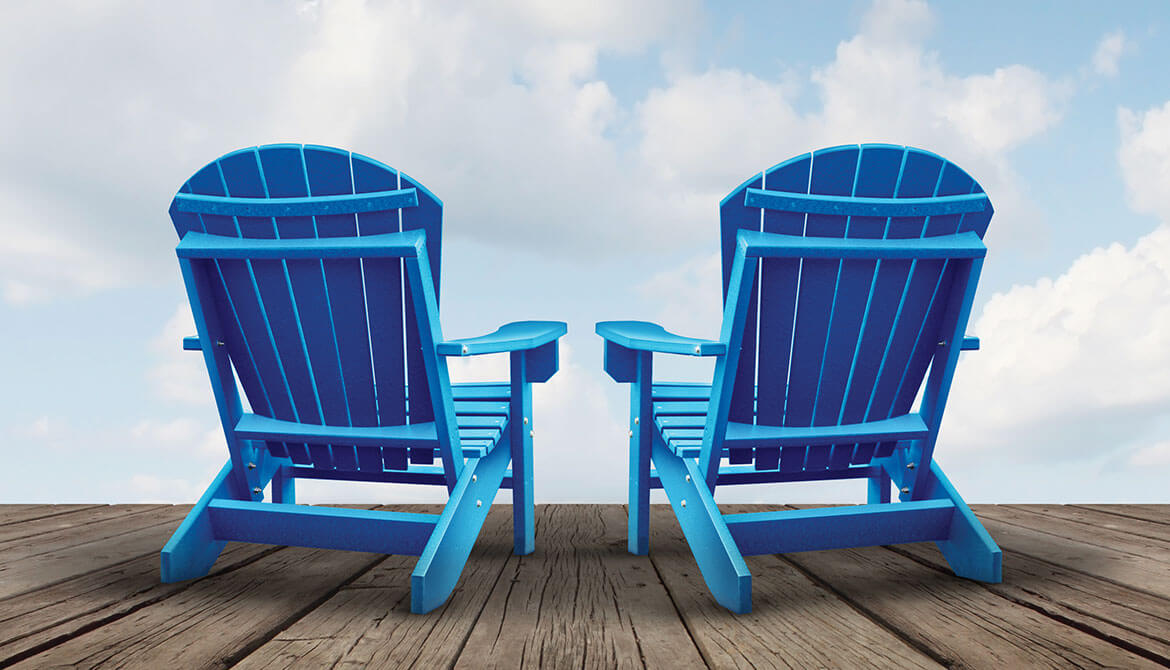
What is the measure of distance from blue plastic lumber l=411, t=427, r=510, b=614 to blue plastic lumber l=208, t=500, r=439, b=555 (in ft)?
0.22

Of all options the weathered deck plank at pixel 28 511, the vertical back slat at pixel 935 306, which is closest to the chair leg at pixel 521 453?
the vertical back slat at pixel 935 306

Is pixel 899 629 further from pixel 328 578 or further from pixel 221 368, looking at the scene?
pixel 221 368

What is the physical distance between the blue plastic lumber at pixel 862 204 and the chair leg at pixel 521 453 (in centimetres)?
88

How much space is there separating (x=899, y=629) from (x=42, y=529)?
312 centimetres

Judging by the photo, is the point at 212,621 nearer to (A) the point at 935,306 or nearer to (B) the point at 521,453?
(B) the point at 521,453

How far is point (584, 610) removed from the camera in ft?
5.97

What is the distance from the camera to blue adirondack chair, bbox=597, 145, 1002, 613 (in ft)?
6.16

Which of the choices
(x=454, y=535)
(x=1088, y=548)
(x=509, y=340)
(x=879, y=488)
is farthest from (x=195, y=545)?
(x=1088, y=548)

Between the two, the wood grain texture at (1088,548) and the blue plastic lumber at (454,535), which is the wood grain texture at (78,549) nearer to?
the blue plastic lumber at (454,535)

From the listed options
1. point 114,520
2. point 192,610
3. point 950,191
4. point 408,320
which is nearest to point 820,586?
point 950,191

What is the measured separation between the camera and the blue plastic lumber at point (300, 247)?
6.12 feet

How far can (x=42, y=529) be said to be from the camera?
300cm

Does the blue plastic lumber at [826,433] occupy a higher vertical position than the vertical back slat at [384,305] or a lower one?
lower

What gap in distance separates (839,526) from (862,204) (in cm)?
86
